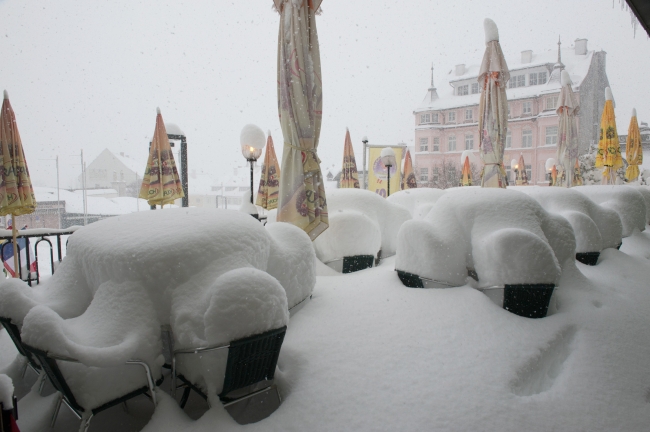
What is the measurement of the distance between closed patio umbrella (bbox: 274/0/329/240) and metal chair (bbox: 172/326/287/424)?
188 centimetres

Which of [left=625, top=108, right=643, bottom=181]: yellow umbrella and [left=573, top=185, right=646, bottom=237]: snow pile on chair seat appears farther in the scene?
[left=625, top=108, right=643, bottom=181]: yellow umbrella

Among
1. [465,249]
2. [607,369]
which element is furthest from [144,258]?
[607,369]

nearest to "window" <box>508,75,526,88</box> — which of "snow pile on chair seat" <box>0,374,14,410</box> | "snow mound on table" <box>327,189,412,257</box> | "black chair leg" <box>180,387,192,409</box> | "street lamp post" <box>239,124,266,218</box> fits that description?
"street lamp post" <box>239,124,266,218</box>

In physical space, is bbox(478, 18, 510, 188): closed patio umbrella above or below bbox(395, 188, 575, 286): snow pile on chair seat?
above

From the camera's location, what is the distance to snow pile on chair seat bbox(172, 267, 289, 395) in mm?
1697

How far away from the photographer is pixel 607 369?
7.50 ft

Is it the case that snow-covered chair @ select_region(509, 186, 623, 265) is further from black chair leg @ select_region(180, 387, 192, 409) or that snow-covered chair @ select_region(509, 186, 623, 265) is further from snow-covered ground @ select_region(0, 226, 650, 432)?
black chair leg @ select_region(180, 387, 192, 409)

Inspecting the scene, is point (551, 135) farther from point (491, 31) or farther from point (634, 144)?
point (491, 31)

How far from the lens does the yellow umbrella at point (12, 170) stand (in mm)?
4684

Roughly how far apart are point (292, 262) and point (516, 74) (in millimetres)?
33822

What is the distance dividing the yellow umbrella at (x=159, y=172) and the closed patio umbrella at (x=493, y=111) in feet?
18.6

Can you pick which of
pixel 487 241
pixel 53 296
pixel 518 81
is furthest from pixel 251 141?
pixel 518 81

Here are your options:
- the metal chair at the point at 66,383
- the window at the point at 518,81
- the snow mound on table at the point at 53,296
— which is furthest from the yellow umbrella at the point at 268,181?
the window at the point at 518,81

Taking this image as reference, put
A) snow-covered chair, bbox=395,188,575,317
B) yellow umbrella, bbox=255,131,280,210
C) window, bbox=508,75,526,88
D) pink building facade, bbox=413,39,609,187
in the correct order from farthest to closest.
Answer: window, bbox=508,75,526,88
pink building facade, bbox=413,39,609,187
yellow umbrella, bbox=255,131,280,210
snow-covered chair, bbox=395,188,575,317
